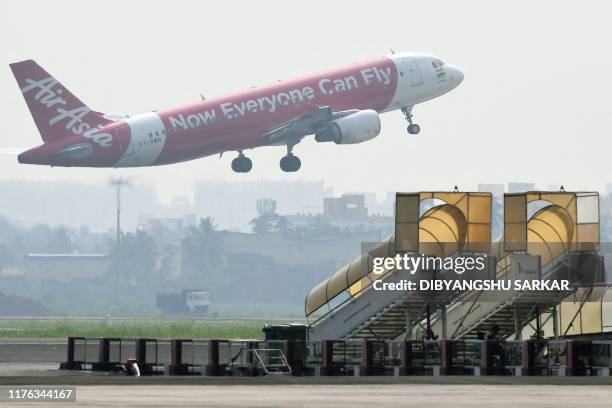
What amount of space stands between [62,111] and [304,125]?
18.9m

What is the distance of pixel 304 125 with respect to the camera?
147 m

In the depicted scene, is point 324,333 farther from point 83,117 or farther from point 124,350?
point 83,117

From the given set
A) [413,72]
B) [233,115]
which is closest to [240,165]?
[233,115]

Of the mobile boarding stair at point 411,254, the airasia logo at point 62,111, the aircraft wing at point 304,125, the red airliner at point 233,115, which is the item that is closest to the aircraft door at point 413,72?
the red airliner at point 233,115

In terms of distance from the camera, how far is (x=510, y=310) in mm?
61438

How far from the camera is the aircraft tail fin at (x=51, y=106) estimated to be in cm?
14188

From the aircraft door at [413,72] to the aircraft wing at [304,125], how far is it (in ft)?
16.4

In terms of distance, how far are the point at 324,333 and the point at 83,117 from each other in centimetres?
8270

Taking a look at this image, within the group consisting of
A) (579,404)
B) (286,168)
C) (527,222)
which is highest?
(286,168)

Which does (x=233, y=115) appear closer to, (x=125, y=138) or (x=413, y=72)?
(x=125, y=138)

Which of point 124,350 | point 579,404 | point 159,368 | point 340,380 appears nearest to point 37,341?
point 124,350

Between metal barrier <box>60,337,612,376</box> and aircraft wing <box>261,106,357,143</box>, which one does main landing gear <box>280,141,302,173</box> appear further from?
metal barrier <box>60,337,612,376</box>

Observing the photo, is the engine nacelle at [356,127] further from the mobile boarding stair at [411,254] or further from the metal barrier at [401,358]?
the mobile boarding stair at [411,254]

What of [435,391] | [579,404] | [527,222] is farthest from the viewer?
[527,222]
